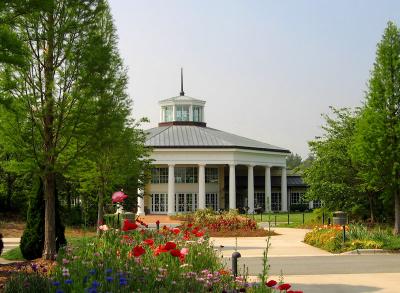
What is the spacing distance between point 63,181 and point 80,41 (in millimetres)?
22060

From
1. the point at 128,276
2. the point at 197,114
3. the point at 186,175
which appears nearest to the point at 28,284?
the point at 128,276

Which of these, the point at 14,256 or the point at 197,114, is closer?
the point at 14,256

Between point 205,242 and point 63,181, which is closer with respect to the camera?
point 205,242

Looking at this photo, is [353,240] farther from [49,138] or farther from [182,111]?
[182,111]

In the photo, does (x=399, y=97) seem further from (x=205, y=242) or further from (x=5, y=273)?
(x=5, y=273)

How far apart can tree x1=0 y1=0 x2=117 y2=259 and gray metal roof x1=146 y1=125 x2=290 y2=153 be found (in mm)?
36124

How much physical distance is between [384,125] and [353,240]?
5.88m

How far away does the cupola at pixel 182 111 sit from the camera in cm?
6250

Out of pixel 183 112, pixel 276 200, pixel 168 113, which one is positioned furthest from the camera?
pixel 168 113

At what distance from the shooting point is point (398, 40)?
78.9 ft

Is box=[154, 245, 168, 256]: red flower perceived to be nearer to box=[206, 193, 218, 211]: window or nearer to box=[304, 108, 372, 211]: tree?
box=[304, 108, 372, 211]: tree

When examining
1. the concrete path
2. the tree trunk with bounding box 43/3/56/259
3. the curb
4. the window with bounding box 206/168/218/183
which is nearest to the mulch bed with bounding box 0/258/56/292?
the tree trunk with bounding box 43/3/56/259

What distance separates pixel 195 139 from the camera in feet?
183

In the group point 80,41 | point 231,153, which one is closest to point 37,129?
point 80,41
